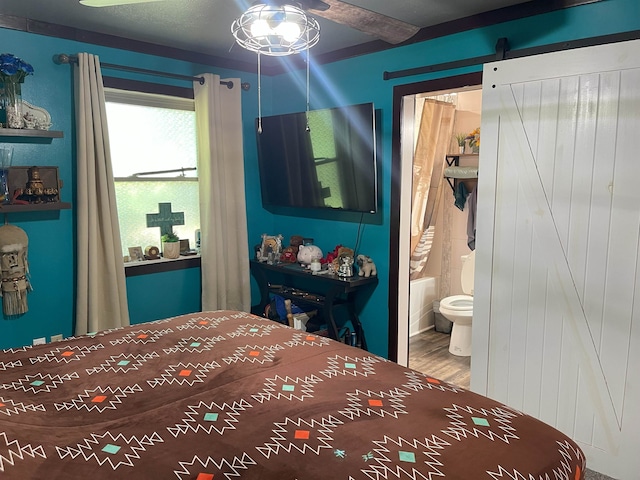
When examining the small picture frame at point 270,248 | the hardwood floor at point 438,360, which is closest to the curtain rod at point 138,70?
the small picture frame at point 270,248

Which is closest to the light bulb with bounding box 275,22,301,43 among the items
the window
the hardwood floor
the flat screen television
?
the flat screen television

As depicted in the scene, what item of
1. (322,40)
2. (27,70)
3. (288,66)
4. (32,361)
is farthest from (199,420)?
(288,66)

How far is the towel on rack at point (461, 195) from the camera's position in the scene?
443 cm

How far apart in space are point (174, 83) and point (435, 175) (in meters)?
2.33

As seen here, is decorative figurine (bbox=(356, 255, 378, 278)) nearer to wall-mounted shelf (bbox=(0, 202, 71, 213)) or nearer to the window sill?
the window sill

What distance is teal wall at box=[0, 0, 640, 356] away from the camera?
2.63 metres

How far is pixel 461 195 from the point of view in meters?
4.43

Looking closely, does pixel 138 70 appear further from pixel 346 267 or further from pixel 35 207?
pixel 346 267

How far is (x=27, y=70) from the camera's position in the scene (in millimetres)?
2814

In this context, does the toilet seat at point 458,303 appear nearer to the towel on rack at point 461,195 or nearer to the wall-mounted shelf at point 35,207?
the towel on rack at point 461,195

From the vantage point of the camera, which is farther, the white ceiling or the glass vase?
the glass vase

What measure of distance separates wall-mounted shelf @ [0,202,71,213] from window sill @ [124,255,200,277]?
618mm

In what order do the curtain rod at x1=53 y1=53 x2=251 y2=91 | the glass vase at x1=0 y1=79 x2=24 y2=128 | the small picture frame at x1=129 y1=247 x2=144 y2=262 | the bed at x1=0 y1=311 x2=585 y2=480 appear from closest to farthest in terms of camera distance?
the bed at x1=0 y1=311 x2=585 y2=480
the glass vase at x1=0 y1=79 x2=24 y2=128
the curtain rod at x1=53 y1=53 x2=251 y2=91
the small picture frame at x1=129 y1=247 x2=144 y2=262

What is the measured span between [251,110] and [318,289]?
5.05ft
